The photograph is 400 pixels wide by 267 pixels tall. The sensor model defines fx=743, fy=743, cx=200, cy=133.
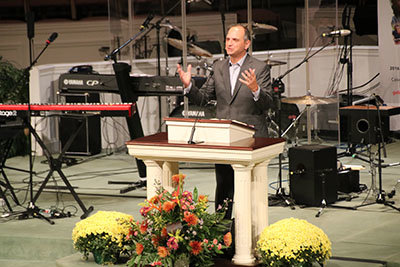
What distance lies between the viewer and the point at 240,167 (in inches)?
180

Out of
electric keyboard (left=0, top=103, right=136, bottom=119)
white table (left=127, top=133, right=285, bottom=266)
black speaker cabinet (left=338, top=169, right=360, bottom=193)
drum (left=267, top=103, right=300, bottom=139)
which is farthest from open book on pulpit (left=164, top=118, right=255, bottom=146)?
drum (left=267, top=103, right=300, bottom=139)

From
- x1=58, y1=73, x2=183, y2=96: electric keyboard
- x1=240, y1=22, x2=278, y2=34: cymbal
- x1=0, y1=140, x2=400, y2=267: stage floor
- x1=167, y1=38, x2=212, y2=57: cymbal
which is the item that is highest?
x1=240, y1=22, x2=278, y2=34: cymbal

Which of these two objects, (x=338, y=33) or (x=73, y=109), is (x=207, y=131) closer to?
(x=73, y=109)

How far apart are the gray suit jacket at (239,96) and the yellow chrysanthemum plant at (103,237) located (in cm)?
97

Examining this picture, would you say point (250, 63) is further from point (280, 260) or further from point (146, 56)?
point (146, 56)

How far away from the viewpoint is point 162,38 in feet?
30.2

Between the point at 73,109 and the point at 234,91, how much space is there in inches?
63.7

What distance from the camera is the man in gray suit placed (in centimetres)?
500

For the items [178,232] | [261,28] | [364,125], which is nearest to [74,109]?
[178,232]

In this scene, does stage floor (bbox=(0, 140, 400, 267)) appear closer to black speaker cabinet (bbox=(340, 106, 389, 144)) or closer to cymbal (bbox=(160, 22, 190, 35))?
black speaker cabinet (bbox=(340, 106, 389, 144))

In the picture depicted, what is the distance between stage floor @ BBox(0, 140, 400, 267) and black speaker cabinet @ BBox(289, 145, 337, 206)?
4.6 inches

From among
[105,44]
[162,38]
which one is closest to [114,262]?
[162,38]

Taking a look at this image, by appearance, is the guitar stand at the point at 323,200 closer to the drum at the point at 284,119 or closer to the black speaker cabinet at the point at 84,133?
the drum at the point at 284,119

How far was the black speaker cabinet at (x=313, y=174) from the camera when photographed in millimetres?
6566
